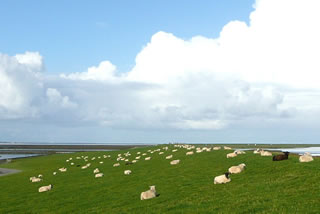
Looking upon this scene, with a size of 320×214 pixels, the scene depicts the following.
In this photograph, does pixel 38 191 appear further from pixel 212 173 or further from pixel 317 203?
pixel 317 203

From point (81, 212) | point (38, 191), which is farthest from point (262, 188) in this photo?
point (38, 191)

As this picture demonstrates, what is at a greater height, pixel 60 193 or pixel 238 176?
pixel 238 176

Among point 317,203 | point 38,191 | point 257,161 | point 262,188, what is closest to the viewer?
point 317,203

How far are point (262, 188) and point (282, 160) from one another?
10370 millimetres

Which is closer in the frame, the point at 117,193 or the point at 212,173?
the point at 117,193

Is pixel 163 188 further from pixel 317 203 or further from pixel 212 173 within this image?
pixel 317 203

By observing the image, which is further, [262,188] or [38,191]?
[38,191]

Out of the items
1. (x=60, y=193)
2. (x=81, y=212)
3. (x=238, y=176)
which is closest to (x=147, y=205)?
(x=81, y=212)

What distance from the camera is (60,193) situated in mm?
31594

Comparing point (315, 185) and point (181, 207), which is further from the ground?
point (315, 185)

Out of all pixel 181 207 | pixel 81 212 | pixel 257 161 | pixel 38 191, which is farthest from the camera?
pixel 38 191

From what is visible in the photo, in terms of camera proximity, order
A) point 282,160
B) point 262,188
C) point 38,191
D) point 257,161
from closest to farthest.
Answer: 1. point 262,188
2. point 282,160
3. point 257,161
4. point 38,191

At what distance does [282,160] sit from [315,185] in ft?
36.0

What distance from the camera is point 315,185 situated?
18.6m
